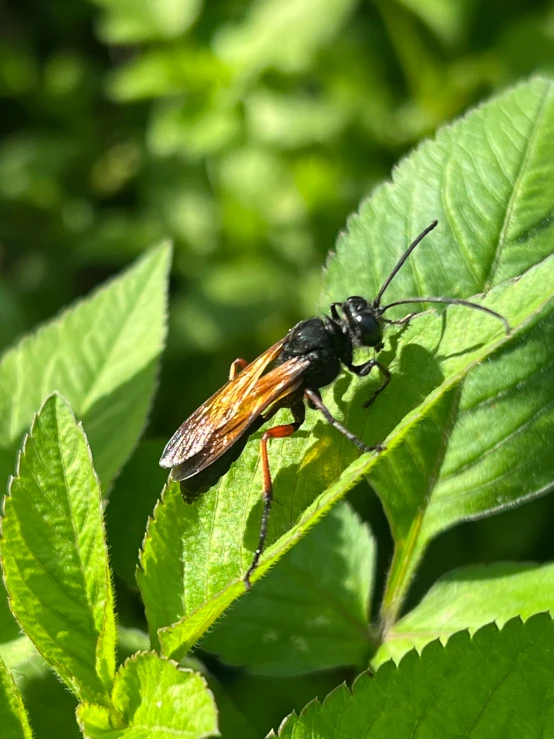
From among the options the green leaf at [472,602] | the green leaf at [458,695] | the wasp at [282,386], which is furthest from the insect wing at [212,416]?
the green leaf at [458,695]

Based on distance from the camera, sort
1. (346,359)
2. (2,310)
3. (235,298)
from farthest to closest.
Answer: (235,298), (2,310), (346,359)

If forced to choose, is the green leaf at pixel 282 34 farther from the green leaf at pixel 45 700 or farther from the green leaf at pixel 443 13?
the green leaf at pixel 45 700

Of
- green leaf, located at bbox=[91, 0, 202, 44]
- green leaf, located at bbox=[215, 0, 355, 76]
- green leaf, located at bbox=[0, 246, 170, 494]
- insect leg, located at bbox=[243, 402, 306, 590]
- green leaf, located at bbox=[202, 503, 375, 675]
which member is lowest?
green leaf, located at bbox=[202, 503, 375, 675]

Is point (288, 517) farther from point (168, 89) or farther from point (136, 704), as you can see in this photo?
point (168, 89)

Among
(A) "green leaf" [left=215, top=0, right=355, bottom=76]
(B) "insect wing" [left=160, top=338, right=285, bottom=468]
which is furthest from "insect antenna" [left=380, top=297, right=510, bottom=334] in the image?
(A) "green leaf" [left=215, top=0, right=355, bottom=76]

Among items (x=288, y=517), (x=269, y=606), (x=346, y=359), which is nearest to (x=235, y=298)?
(x=346, y=359)

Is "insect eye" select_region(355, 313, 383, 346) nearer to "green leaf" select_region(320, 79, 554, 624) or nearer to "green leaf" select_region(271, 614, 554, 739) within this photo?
"green leaf" select_region(320, 79, 554, 624)
